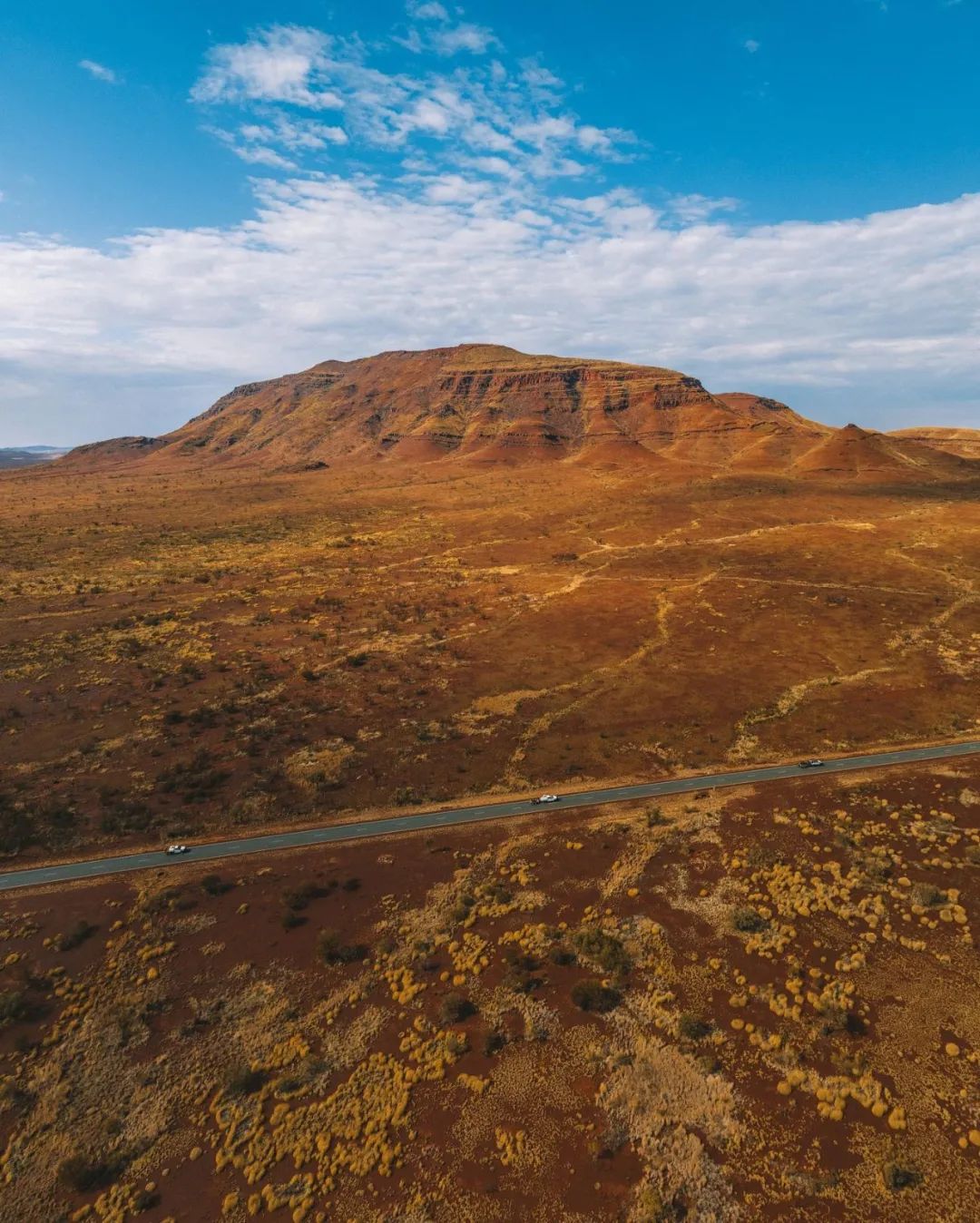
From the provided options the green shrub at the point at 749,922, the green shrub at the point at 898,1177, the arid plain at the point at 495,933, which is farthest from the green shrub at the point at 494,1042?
the green shrub at the point at 898,1177

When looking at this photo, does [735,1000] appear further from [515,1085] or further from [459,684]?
[459,684]

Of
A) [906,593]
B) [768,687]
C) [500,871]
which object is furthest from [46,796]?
[906,593]

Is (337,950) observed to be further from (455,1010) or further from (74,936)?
(74,936)

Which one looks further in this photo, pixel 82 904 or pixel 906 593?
pixel 906 593

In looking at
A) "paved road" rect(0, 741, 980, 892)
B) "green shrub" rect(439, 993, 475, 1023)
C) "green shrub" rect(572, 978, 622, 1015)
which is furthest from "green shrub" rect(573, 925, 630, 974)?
"paved road" rect(0, 741, 980, 892)

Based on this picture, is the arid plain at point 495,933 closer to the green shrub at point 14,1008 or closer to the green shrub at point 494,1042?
the green shrub at point 14,1008

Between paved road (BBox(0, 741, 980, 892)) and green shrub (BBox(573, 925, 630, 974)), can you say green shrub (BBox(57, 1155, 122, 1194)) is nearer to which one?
paved road (BBox(0, 741, 980, 892))
